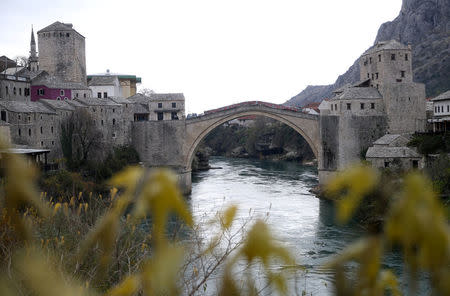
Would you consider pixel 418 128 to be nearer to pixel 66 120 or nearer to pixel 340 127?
pixel 340 127

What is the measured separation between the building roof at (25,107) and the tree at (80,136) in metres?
1.31

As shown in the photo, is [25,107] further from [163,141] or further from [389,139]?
[389,139]

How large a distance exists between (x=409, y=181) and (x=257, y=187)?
26899 mm

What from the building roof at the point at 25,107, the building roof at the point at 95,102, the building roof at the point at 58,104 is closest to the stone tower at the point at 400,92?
the building roof at the point at 95,102

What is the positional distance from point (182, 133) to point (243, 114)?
390 centimetres

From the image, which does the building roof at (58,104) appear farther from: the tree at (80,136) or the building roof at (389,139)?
the building roof at (389,139)

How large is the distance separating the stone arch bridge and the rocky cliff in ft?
85.7

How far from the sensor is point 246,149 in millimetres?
54281

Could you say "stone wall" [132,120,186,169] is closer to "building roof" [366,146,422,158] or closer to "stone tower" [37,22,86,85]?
"stone tower" [37,22,86,85]

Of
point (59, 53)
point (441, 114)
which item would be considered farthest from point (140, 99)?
point (441, 114)

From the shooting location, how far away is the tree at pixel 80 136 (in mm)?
26234

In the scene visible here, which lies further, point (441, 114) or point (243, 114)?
point (243, 114)

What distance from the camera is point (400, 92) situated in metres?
26.5

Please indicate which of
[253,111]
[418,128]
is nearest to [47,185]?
[253,111]
